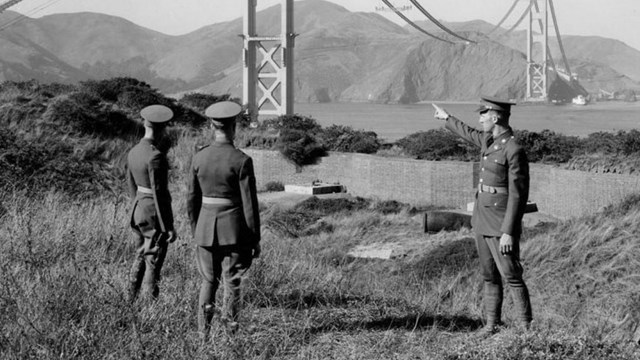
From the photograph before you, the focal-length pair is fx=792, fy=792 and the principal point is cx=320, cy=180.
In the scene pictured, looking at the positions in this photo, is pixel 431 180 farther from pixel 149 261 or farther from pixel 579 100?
pixel 579 100

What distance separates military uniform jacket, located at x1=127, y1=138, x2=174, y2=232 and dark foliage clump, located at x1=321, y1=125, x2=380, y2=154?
15237mm

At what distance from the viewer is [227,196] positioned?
386cm

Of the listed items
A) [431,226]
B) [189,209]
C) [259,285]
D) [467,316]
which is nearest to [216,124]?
[189,209]

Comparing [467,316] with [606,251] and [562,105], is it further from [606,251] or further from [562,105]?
[562,105]

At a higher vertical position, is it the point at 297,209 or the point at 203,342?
the point at 203,342

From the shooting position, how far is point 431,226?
45.1ft

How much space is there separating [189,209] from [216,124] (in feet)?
1.52

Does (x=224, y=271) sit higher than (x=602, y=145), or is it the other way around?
(x=224, y=271)

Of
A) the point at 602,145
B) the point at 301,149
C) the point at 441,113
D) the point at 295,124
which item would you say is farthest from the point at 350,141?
the point at 441,113

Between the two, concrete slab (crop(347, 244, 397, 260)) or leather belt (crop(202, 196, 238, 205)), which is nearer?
leather belt (crop(202, 196, 238, 205))

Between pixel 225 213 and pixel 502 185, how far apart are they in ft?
4.86

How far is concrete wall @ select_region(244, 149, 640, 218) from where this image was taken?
13.6m

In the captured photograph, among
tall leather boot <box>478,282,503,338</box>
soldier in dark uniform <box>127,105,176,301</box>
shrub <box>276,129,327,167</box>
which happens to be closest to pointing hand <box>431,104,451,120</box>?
tall leather boot <box>478,282,503,338</box>

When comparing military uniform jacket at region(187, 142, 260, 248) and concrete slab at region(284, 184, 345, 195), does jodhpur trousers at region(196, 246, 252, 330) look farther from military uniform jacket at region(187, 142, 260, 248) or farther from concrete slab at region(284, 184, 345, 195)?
concrete slab at region(284, 184, 345, 195)
